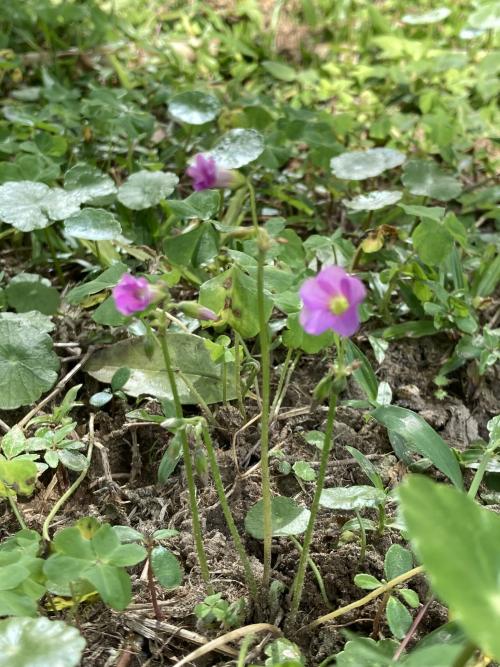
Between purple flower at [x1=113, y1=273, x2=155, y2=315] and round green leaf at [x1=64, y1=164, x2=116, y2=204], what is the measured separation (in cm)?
82

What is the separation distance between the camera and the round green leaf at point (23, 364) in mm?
1430

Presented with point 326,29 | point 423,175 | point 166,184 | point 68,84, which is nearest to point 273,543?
point 166,184

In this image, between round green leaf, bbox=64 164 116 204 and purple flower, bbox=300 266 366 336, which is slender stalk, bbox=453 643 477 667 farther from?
round green leaf, bbox=64 164 116 204

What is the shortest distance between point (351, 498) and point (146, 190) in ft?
3.10

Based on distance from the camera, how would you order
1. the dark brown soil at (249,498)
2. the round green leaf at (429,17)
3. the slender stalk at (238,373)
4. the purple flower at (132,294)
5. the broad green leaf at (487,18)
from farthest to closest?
the round green leaf at (429,17)
the broad green leaf at (487,18)
the slender stalk at (238,373)
the dark brown soil at (249,498)
the purple flower at (132,294)

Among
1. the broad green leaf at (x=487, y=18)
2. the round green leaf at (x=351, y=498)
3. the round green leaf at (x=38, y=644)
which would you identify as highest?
the broad green leaf at (x=487, y=18)

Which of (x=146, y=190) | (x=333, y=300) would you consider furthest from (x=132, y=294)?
(x=146, y=190)

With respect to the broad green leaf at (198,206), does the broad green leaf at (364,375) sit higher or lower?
lower

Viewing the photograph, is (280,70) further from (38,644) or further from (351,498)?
(38,644)

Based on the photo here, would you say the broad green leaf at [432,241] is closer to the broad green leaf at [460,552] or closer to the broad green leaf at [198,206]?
the broad green leaf at [198,206]

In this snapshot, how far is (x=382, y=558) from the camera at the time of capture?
1237 mm

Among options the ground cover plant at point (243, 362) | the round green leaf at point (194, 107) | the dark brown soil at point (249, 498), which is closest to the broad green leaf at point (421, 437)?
the ground cover plant at point (243, 362)

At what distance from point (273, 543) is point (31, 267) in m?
0.99

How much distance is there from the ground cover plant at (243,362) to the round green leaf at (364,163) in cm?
1
